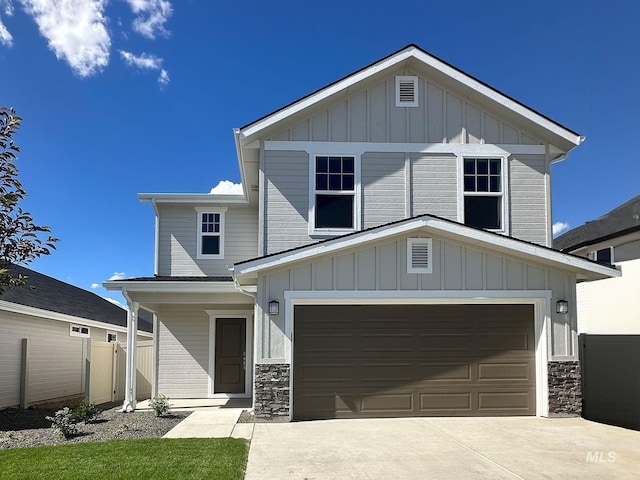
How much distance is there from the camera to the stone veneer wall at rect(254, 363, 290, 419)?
934 centimetres

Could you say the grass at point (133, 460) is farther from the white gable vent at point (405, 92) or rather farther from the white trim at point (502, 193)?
the white gable vent at point (405, 92)

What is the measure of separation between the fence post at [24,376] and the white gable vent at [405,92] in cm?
1072

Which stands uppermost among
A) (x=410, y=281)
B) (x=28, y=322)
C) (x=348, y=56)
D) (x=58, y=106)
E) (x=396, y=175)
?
(x=348, y=56)

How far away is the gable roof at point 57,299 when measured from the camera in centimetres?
1352

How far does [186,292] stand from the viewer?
11.5 meters

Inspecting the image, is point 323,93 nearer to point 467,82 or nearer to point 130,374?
point 467,82

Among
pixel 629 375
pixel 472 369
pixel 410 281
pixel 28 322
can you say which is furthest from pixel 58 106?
pixel 629 375

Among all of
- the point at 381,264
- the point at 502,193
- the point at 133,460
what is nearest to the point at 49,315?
the point at 133,460

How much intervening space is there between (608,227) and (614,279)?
1887mm

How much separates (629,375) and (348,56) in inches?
449

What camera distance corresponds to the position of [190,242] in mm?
13516

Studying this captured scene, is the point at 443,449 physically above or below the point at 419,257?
below

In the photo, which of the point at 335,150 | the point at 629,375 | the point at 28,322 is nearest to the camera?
the point at 335,150

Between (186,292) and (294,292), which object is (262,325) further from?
(186,292)
